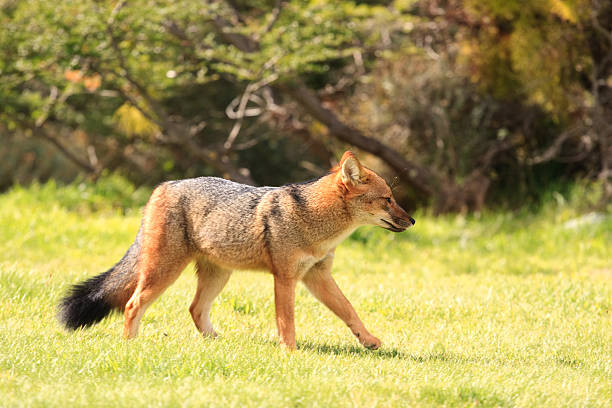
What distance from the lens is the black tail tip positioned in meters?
6.00

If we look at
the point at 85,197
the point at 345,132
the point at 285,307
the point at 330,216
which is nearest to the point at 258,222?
the point at 330,216

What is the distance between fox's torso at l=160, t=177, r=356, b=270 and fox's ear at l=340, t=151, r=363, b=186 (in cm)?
16

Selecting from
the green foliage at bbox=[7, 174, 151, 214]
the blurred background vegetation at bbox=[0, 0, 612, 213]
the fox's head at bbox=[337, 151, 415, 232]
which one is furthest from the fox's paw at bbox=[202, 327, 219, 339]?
the green foliage at bbox=[7, 174, 151, 214]

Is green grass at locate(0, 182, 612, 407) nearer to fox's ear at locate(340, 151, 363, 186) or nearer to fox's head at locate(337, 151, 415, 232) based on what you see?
fox's head at locate(337, 151, 415, 232)

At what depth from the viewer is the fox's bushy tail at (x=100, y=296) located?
601cm

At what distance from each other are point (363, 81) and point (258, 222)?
377 inches

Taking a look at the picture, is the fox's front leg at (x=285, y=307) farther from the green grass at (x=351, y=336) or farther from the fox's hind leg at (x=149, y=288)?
the fox's hind leg at (x=149, y=288)

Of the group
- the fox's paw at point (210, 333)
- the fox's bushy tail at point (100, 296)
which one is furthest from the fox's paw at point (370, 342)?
the fox's bushy tail at point (100, 296)

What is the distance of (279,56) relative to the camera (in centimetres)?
1278

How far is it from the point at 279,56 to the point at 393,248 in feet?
11.5

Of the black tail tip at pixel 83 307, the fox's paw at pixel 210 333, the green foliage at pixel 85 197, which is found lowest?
the green foliage at pixel 85 197

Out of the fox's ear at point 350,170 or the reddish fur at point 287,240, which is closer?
the fox's ear at point 350,170

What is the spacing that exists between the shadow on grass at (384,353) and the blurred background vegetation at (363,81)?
24.2ft

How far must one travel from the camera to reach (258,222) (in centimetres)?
591
